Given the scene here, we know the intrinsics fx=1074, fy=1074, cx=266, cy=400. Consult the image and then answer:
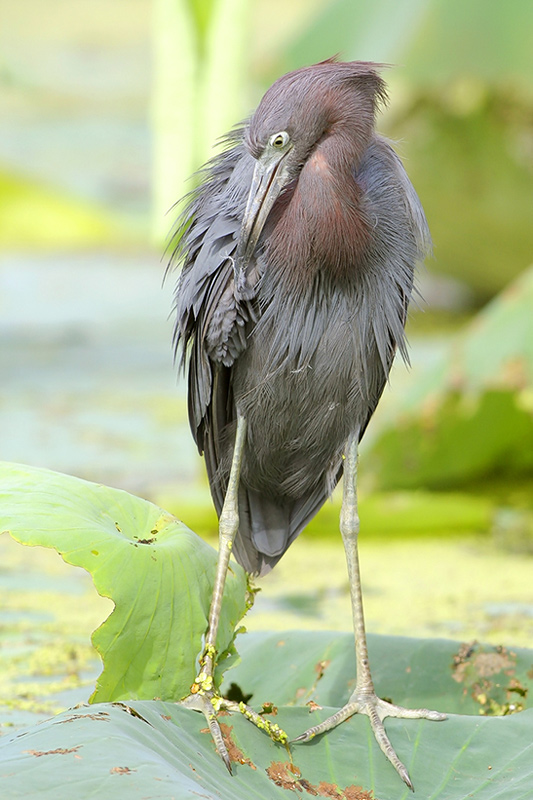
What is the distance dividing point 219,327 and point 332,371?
0.22 m

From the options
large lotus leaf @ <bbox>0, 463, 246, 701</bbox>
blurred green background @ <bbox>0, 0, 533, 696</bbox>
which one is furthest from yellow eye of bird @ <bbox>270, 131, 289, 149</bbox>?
large lotus leaf @ <bbox>0, 463, 246, 701</bbox>

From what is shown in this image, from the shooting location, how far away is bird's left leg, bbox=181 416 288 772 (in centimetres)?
177

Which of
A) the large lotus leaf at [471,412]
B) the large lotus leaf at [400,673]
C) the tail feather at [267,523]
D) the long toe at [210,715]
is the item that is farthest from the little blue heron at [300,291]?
the large lotus leaf at [471,412]

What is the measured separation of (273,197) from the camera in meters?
1.82

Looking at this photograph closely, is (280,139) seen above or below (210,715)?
above

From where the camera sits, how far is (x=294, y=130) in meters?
1.82

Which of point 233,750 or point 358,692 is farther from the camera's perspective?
point 358,692

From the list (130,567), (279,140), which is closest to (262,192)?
(279,140)

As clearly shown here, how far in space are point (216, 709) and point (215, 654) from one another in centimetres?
11

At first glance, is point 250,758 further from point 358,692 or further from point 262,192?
point 262,192

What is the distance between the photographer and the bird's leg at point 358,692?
1.82 metres

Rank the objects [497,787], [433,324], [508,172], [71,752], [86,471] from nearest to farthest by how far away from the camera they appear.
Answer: [71,752]
[497,787]
[86,471]
[508,172]
[433,324]

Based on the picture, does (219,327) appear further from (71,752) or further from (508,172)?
(508,172)

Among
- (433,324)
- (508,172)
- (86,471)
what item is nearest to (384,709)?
(86,471)
